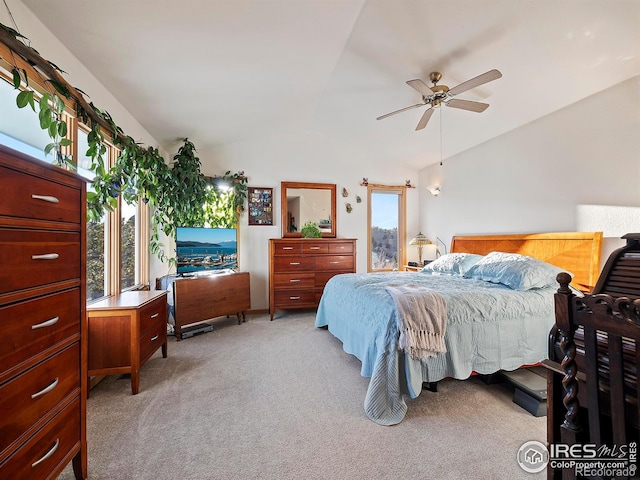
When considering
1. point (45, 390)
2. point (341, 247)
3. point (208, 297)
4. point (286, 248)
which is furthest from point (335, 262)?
point (45, 390)

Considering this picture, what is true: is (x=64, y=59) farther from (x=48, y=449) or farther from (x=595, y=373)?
(x=595, y=373)

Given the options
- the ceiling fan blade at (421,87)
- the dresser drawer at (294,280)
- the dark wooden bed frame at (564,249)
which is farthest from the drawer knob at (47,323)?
the dresser drawer at (294,280)

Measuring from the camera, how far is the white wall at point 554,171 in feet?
7.99

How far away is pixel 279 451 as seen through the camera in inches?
61.4

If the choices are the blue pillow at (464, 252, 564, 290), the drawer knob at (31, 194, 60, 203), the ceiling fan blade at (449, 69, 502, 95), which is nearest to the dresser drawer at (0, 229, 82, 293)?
the drawer knob at (31, 194, 60, 203)

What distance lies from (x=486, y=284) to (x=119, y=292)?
3.66 meters

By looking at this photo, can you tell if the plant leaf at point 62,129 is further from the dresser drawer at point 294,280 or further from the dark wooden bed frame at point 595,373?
the dresser drawer at point 294,280

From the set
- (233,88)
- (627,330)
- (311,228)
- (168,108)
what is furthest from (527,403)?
(168,108)

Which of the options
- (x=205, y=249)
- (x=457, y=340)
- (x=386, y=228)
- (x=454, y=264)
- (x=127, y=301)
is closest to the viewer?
(x=457, y=340)

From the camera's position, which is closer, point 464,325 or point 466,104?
point 464,325

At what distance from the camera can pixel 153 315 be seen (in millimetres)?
2461

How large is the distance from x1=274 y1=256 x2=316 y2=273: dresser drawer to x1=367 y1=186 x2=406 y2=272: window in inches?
50.8

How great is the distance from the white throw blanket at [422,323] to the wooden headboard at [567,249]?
1739 mm

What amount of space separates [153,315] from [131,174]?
131 centimetres
